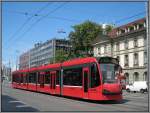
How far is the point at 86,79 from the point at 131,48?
42.5 meters

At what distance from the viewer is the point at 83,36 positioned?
80.1 m

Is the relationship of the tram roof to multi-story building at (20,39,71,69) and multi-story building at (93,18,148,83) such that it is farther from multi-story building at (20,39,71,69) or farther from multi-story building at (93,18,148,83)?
multi-story building at (20,39,71,69)

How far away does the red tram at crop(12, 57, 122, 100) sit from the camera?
73.0 feet

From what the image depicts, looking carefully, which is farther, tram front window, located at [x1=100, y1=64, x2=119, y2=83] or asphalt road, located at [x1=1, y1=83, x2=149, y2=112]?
tram front window, located at [x1=100, y1=64, x2=119, y2=83]

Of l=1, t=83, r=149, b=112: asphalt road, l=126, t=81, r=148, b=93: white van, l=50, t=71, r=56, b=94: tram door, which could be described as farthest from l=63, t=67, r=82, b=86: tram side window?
l=126, t=81, r=148, b=93: white van

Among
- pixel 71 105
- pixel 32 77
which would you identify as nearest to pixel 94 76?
pixel 71 105

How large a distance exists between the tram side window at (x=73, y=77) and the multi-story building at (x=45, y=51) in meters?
101

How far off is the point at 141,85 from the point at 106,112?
33.6 metres

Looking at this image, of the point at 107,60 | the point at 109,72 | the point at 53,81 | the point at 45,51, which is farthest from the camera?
the point at 45,51

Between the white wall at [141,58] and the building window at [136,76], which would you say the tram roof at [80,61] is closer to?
the white wall at [141,58]

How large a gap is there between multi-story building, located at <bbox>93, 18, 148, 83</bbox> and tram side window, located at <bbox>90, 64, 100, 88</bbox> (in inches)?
1520

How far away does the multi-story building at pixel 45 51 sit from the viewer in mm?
134625

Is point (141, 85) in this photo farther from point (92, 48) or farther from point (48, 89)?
point (92, 48)

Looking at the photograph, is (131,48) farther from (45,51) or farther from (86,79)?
(45,51)
